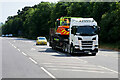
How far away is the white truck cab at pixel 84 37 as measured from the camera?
26.3 meters

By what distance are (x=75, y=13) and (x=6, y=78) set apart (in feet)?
175

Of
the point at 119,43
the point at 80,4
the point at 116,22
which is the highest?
the point at 80,4

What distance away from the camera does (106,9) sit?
5216cm

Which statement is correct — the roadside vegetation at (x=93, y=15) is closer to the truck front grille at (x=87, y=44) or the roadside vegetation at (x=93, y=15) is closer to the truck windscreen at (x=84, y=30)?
the truck windscreen at (x=84, y=30)

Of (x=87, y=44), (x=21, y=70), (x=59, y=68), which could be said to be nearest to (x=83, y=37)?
(x=87, y=44)

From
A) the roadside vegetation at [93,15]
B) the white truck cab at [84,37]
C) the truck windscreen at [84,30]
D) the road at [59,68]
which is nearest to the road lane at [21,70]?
the road at [59,68]

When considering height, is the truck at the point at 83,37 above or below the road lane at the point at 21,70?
above

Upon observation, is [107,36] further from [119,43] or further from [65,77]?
[65,77]

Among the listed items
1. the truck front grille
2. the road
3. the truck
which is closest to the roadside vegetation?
the truck

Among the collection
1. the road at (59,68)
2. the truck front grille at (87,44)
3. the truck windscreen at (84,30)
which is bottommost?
the road at (59,68)

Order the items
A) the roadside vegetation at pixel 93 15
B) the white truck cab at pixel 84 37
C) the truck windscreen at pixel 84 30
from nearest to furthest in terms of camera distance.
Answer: the white truck cab at pixel 84 37, the truck windscreen at pixel 84 30, the roadside vegetation at pixel 93 15

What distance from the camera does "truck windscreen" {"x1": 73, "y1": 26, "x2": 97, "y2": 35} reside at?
26.5 m

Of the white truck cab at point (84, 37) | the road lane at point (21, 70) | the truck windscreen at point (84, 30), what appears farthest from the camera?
the truck windscreen at point (84, 30)

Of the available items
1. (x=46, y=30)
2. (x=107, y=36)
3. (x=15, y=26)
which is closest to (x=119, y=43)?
(x=107, y=36)
